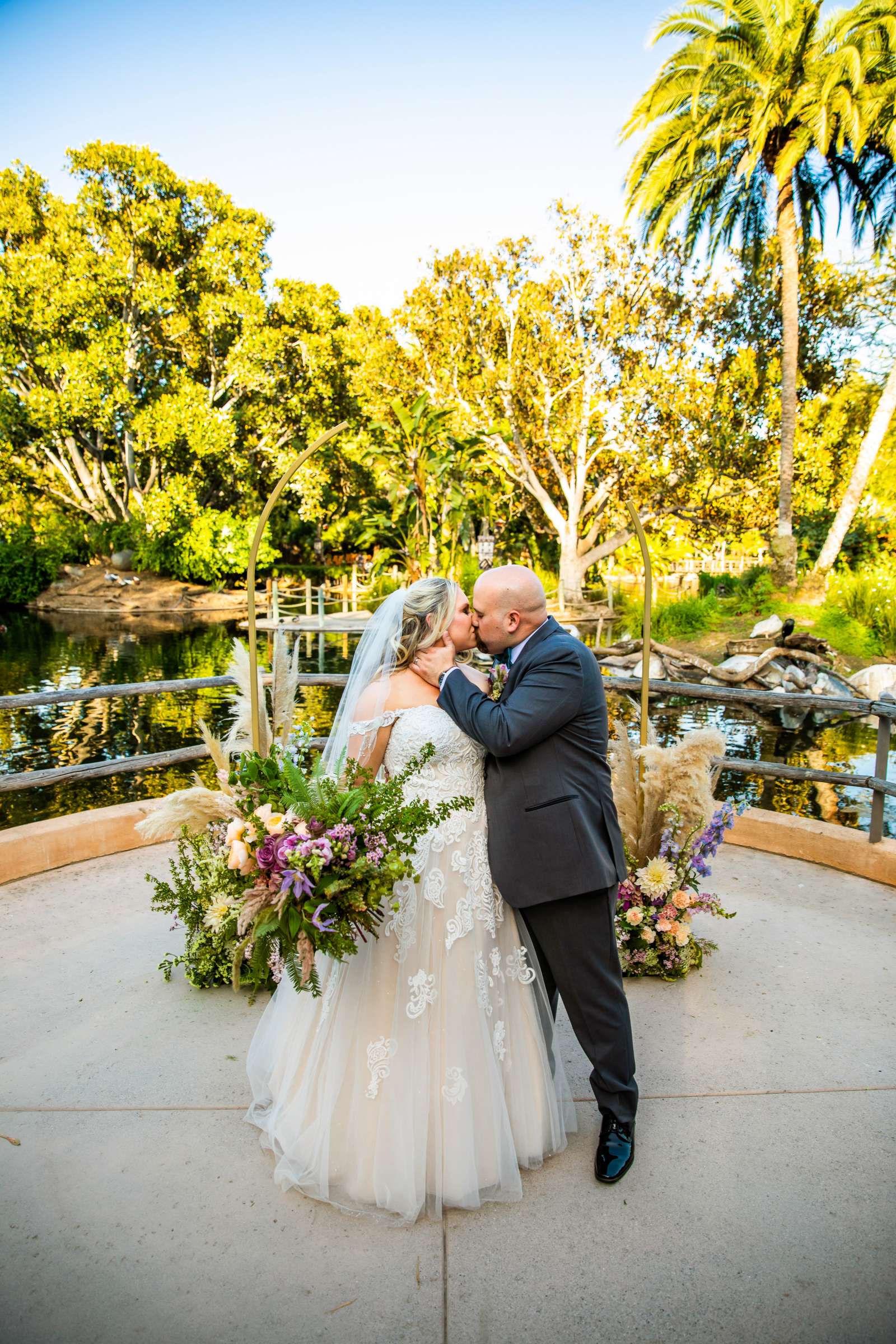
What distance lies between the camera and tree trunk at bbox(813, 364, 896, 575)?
709 inches

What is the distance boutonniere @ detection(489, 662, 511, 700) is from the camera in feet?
8.75

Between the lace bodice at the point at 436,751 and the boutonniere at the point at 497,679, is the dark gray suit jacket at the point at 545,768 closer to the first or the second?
the lace bodice at the point at 436,751

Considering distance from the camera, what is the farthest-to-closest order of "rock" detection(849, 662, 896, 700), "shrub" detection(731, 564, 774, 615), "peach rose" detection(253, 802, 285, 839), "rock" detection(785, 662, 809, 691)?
"shrub" detection(731, 564, 774, 615) → "rock" detection(785, 662, 809, 691) → "rock" detection(849, 662, 896, 700) → "peach rose" detection(253, 802, 285, 839)

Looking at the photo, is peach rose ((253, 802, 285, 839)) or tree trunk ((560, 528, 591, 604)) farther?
tree trunk ((560, 528, 591, 604))

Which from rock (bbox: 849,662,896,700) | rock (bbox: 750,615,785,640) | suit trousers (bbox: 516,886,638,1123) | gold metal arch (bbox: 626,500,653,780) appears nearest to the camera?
suit trousers (bbox: 516,886,638,1123)

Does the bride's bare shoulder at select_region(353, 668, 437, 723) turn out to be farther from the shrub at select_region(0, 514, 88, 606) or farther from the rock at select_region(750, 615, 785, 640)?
the shrub at select_region(0, 514, 88, 606)

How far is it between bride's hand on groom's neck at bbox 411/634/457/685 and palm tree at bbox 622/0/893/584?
18032mm

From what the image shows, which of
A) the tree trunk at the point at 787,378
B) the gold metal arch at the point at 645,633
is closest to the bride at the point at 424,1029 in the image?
the gold metal arch at the point at 645,633

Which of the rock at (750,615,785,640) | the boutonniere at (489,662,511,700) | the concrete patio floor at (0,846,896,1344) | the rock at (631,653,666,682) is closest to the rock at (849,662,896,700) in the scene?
the rock at (750,615,785,640)

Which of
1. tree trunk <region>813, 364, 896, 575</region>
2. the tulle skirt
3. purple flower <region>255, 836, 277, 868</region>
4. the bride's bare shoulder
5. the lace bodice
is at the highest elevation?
tree trunk <region>813, 364, 896, 575</region>

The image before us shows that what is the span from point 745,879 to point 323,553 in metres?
34.6

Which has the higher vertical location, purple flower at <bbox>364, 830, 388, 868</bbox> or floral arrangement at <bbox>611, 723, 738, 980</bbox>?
purple flower at <bbox>364, 830, 388, 868</bbox>

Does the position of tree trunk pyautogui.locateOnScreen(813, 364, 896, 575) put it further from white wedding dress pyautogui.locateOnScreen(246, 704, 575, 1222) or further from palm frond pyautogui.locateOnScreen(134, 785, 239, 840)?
white wedding dress pyautogui.locateOnScreen(246, 704, 575, 1222)

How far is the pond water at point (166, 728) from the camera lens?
9.09m
